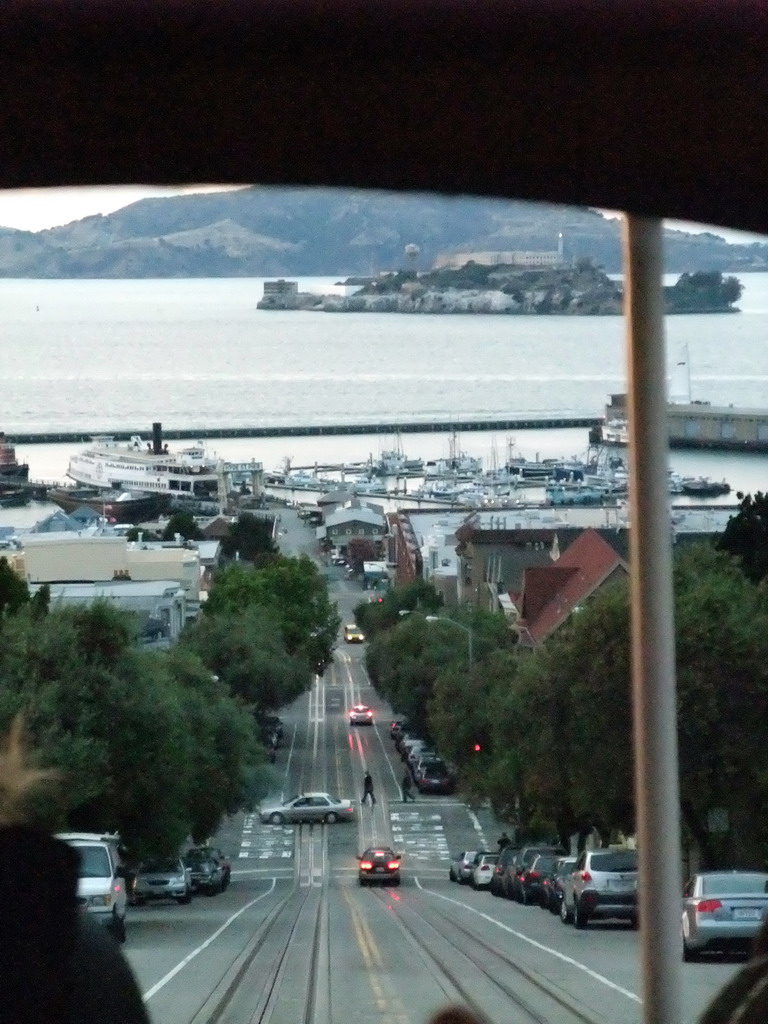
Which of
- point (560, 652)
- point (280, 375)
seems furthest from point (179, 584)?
point (560, 652)

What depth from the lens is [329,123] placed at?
224 centimetres

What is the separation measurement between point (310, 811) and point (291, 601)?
81.2ft

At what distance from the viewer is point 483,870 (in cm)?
2531

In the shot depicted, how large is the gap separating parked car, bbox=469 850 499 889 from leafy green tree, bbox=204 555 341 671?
103 ft

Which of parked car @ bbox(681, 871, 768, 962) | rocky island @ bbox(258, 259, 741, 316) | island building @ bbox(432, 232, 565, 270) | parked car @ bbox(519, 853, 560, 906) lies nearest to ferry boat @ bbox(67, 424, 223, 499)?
parked car @ bbox(519, 853, 560, 906)

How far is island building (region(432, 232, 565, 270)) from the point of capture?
369 cm

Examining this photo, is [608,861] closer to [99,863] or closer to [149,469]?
[99,863]

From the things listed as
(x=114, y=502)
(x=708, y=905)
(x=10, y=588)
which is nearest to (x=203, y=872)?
(x=10, y=588)

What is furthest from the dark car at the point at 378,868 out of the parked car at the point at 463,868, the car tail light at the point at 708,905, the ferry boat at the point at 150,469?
the ferry boat at the point at 150,469

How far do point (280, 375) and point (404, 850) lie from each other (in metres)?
26.9

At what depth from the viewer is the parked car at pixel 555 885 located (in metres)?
15.7

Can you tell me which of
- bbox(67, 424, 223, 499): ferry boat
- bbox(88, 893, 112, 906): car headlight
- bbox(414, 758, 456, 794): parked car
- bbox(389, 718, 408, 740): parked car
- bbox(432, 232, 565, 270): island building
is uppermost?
bbox(67, 424, 223, 499): ferry boat

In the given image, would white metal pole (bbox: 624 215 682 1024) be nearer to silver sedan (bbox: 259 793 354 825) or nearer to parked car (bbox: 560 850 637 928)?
parked car (bbox: 560 850 637 928)

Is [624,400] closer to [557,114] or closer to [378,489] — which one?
[557,114]
